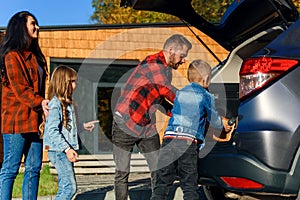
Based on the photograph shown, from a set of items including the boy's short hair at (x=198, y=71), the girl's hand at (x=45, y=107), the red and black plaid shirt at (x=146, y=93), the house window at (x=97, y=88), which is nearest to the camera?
the boy's short hair at (x=198, y=71)

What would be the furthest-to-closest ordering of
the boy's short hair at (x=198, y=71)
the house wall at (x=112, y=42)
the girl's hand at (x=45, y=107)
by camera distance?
the house wall at (x=112, y=42)
the girl's hand at (x=45, y=107)
the boy's short hair at (x=198, y=71)

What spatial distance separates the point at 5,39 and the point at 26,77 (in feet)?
1.51

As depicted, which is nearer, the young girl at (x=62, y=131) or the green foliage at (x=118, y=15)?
the young girl at (x=62, y=131)

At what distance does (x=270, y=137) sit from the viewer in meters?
3.64

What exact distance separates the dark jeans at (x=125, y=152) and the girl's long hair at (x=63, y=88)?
584 mm

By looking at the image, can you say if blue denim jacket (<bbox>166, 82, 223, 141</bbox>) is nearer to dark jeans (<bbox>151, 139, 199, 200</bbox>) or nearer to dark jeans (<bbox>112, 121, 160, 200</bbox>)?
dark jeans (<bbox>151, 139, 199, 200</bbox>)

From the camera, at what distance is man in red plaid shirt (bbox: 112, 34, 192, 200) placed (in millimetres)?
5172

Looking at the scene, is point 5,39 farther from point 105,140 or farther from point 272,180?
point 105,140

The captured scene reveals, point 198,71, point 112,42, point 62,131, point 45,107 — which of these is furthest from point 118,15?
point 198,71

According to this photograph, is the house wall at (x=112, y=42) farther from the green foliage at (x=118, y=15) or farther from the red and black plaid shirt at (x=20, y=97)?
the green foliage at (x=118, y=15)

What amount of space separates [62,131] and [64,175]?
0.42 metres

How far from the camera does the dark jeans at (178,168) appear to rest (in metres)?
4.61

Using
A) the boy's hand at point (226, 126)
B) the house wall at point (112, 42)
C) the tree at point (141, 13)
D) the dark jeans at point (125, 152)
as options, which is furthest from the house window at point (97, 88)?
the tree at point (141, 13)

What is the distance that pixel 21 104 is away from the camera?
5.01 metres
